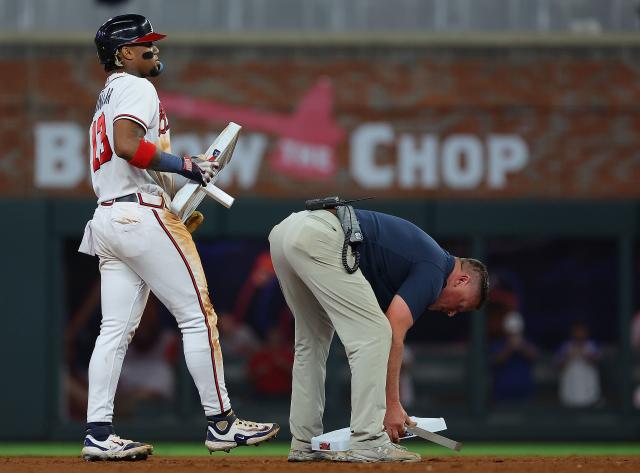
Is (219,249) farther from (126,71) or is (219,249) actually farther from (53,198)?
(126,71)

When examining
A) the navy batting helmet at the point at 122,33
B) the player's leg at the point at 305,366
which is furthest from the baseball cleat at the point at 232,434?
the navy batting helmet at the point at 122,33

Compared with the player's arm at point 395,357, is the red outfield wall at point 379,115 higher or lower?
higher

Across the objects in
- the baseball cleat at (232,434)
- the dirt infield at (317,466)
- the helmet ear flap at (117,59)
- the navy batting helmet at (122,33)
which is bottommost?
the dirt infield at (317,466)

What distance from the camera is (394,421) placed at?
6.85 meters

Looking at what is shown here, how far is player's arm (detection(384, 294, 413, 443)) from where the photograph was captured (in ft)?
22.2

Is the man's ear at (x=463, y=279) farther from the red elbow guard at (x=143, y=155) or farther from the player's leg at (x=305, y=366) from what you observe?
the red elbow guard at (x=143, y=155)

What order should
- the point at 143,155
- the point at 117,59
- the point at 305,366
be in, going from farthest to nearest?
1. the point at 305,366
2. the point at 117,59
3. the point at 143,155

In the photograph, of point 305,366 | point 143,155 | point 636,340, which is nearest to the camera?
point 143,155

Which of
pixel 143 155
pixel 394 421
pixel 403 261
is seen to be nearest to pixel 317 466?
pixel 394 421

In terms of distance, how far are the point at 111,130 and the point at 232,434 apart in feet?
5.28

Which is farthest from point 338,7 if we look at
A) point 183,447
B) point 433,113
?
point 183,447

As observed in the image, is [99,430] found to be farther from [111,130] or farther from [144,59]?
[144,59]

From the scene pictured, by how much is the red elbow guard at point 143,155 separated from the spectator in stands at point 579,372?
9.12 meters

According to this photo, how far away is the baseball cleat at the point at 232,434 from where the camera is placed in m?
6.87
